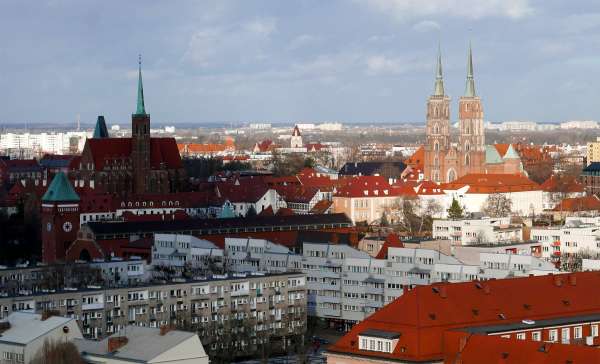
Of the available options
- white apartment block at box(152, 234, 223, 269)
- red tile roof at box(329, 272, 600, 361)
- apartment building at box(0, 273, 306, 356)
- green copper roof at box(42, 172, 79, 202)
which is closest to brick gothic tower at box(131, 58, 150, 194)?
green copper roof at box(42, 172, 79, 202)

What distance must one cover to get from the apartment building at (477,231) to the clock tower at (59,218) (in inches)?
915

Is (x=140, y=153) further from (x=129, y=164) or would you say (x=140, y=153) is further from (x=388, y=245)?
(x=388, y=245)

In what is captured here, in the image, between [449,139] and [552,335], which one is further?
[449,139]

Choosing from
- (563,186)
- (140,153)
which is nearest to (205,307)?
(140,153)

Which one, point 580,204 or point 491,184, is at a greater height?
point 491,184

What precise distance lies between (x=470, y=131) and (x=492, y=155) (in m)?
7.40

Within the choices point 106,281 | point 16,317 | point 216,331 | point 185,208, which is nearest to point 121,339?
point 16,317

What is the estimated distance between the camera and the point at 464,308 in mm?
50594

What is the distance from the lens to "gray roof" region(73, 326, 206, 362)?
4659 centimetres

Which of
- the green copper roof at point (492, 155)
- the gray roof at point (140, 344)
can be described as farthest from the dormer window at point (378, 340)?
the green copper roof at point (492, 155)

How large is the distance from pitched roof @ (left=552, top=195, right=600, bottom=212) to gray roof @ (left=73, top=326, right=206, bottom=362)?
7528cm

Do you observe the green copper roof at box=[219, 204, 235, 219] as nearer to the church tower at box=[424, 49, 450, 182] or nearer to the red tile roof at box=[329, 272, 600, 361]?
the church tower at box=[424, 49, 450, 182]

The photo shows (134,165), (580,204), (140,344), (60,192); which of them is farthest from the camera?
(134,165)

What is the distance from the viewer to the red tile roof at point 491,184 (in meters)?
133
